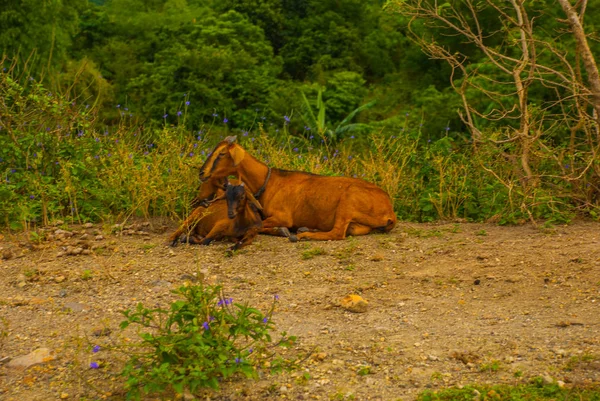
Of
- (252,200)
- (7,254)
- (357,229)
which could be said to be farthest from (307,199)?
(7,254)

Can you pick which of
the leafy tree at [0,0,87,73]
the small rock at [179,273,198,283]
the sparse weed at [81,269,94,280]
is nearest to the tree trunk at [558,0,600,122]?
the small rock at [179,273,198,283]

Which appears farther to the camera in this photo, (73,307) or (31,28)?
(31,28)

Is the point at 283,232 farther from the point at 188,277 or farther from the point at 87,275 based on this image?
the point at 87,275

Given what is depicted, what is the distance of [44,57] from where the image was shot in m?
21.8

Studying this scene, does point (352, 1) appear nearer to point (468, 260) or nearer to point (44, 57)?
point (44, 57)

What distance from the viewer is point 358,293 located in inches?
228

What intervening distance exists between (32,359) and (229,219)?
2.67m

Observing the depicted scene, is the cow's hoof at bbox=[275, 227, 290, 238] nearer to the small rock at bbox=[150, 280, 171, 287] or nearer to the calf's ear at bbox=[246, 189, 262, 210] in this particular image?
the calf's ear at bbox=[246, 189, 262, 210]

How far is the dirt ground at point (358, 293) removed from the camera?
4293 mm

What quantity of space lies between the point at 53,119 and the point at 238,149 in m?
2.50

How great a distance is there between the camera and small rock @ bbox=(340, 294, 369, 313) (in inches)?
211

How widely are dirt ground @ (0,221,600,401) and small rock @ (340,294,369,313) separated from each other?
0.07 meters

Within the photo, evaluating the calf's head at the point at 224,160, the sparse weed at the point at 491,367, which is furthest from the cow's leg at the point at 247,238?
the sparse weed at the point at 491,367

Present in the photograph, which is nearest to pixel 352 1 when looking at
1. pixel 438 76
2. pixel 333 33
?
pixel 333 33
